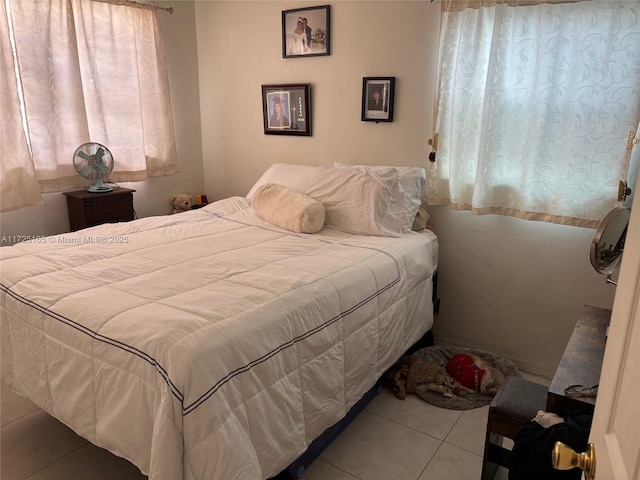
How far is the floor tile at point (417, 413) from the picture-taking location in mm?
2256

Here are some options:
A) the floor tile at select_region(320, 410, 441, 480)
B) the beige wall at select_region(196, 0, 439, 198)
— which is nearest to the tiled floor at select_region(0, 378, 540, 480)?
the floor tile at select_region(320, 410, 441, 480)

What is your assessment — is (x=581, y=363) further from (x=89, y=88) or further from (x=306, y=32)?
(x=89, y=88)

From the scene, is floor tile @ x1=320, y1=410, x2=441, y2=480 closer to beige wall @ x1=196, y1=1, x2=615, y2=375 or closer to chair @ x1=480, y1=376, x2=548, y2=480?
chair @ x1=480, y1=376, x2=548, y2=480

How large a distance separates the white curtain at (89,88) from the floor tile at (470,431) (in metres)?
2.79

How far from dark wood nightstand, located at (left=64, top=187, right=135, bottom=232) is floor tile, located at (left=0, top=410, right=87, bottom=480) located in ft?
4.40

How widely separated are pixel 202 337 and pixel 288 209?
4.73 feet

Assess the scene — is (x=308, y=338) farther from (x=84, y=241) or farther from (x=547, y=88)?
(x=547, y=88)

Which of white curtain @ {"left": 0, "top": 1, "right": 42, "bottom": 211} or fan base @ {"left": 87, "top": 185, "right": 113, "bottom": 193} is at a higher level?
white curtain @ {"left": 0, "top": 1, "right": 42, "bottom": 211}

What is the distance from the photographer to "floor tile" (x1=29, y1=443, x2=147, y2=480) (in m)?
1.89

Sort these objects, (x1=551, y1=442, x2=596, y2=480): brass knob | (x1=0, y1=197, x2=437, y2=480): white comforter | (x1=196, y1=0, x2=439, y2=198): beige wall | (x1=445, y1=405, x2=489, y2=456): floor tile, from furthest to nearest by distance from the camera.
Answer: (x1=196, y1=0, x2=439, y2=198): beige wall
(x1=445, y1=405, x2=489, y2=456): floor tile
(x1=0, y1=197, x2=437, y2=480): white comforter
(x1=551, y1=442, x2=596, y2=480): brass knob

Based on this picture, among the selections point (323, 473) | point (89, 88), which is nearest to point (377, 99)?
point (89, 88)

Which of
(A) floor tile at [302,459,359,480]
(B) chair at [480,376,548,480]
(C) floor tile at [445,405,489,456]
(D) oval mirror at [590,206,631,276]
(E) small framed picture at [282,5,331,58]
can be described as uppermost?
(E) small framed picture at [282,5,331,58]

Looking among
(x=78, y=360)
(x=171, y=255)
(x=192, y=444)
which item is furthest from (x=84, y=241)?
(x=192, y=444)

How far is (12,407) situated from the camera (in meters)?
2.34
